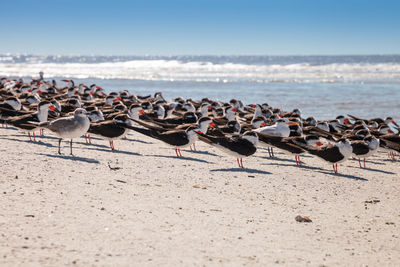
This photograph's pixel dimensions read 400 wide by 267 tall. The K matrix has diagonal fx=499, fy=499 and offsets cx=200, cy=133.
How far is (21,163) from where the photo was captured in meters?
8.37

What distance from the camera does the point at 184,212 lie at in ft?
21.5

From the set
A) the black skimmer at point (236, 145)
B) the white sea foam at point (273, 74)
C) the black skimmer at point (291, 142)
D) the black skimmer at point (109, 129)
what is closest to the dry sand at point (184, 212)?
the black skimmer at point (236, 145)

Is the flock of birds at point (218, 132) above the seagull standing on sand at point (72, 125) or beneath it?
beneath

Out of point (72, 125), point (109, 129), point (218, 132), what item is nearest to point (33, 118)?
point (109, 129)

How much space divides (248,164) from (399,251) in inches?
206

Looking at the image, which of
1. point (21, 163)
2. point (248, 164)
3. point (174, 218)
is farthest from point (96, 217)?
point (248, 164)

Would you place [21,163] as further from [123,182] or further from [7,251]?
[7,251]

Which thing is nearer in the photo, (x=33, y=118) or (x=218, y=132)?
(x=33, y=118)

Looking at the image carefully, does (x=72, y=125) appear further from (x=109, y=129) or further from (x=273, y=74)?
(x=273, y=74)

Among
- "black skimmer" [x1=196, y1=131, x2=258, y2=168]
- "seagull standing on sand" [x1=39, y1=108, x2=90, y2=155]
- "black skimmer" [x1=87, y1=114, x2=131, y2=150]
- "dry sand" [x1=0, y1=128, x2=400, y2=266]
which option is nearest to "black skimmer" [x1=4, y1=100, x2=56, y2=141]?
"black skimmer" [x1=87, y1=114, x2=131, y2=150]

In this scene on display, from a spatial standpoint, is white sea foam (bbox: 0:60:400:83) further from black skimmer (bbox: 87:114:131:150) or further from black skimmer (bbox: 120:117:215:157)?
black skimmer (bbox: 87:114:131:150)

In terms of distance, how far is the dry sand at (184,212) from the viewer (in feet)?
16.6

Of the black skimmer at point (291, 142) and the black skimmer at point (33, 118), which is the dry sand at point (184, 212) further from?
the black skimmer at point (33, 118)

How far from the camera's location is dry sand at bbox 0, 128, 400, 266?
5.07 m
